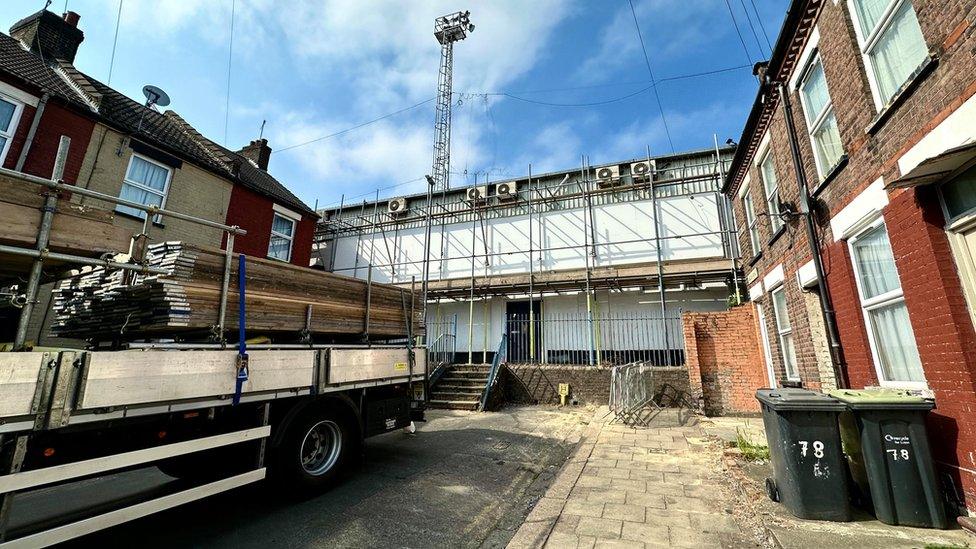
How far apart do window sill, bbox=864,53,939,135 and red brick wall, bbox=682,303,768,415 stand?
5.77m

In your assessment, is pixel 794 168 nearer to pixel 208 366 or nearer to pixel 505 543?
pixel 505 543

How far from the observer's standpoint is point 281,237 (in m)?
14.4

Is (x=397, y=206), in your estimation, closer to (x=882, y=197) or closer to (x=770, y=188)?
(x=770, y=188)

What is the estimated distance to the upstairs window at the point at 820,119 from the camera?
5.34 metres

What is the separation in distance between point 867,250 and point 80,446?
7784 mm

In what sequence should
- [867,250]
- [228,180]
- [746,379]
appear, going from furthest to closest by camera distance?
[228,180] < [746,379] < [867,250]

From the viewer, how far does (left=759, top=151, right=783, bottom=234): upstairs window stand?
7.59 meters

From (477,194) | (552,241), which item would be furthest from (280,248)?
(552,241)

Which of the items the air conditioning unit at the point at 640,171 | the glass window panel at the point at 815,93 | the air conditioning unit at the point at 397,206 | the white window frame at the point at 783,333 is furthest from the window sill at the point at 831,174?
the air conditioning unit at the point at 397,206

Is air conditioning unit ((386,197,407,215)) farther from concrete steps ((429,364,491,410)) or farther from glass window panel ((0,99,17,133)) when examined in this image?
glass window panel ((0,99,17,133))

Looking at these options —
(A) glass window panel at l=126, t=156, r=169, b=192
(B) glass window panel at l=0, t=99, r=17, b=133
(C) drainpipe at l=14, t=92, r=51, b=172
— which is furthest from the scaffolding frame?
(B) glass window panel at l=0, t=99, r=17, b=133

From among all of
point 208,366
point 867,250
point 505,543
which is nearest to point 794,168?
point 867,250

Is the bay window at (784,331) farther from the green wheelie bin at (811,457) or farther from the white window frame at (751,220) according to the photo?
the green wheelie bin at (811,457)

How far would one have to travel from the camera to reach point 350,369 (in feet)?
16.0
